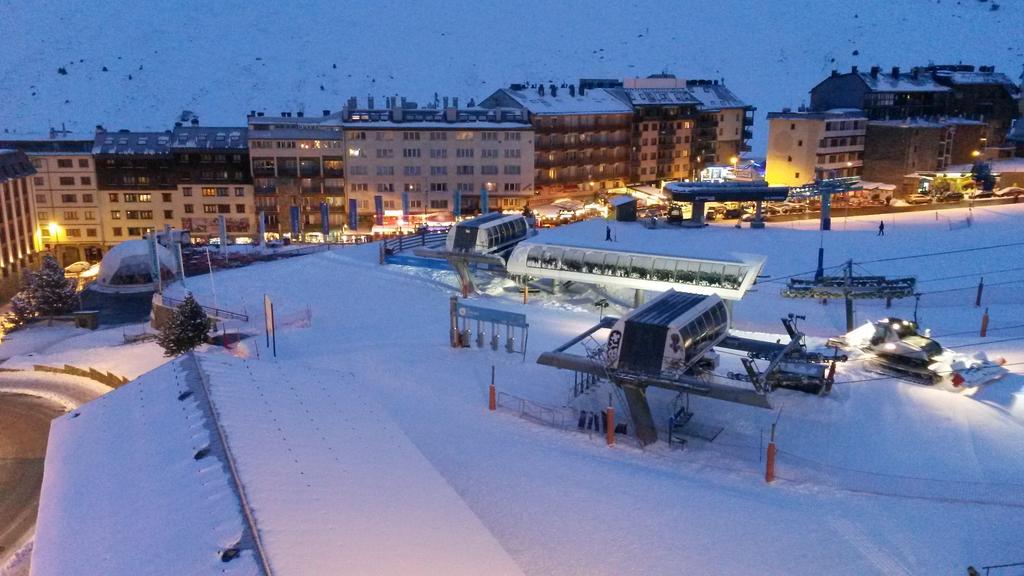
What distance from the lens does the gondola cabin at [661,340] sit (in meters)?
18.3

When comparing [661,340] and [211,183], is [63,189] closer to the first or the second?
[211,183]

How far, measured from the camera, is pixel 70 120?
94.8 meters

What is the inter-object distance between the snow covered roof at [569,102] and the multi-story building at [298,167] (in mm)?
15925

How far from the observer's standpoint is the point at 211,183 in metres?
65.6

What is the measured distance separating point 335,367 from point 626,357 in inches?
356

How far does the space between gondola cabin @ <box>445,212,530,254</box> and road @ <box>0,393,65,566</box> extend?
15485mm

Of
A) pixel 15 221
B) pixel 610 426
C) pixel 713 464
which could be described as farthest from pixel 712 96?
pixel 713 464

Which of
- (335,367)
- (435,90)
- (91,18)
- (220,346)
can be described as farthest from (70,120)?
(335,367)

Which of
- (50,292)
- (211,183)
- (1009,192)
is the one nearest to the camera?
(50,292)

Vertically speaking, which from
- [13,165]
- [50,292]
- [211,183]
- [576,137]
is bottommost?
[50,292]

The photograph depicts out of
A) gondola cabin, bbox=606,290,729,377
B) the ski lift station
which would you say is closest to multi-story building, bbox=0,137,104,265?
the ski lift station

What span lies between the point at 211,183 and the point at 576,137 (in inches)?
1210

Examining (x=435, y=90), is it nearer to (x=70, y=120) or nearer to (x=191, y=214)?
(x=70, y=120)

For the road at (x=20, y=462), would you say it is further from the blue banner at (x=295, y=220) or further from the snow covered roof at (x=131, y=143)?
the snow covered roof at (x=131, y=143)
